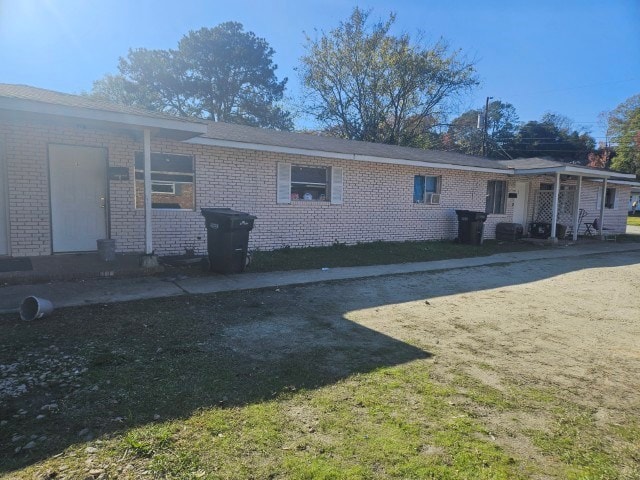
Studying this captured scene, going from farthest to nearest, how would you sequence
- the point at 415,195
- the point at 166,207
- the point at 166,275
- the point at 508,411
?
the point at 415,195, the point at 166,207, the point at 166,275, the point at 508,411

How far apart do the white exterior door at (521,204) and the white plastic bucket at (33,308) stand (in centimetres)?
1710

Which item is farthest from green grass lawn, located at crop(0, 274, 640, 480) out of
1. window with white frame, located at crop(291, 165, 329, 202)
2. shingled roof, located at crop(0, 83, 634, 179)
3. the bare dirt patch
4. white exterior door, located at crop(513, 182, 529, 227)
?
white exterior door, located at crop(513, 182, 529, 227)

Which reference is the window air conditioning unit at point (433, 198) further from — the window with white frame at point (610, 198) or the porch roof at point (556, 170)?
the window with white frame at point (610, 198)

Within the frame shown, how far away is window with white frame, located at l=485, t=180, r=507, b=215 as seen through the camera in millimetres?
16875

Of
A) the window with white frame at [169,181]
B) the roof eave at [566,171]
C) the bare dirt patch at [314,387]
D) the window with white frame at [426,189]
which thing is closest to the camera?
the bare dirt patch at [314,387]

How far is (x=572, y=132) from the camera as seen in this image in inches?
2074

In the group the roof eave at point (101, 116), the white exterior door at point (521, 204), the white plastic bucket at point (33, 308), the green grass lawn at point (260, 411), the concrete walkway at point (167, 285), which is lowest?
the green grass lawn at point (260, 411)

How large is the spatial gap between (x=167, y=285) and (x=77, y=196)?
3329mm

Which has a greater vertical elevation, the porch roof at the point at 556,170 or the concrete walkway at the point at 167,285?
the porch roof at the point at 556,170

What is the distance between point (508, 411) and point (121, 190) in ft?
27.4

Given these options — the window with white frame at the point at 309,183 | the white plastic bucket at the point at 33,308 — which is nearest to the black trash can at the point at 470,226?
the window with white frame at the point at 309,183

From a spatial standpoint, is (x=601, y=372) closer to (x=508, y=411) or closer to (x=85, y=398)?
(x=508, y=411)

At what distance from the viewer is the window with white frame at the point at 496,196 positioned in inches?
664

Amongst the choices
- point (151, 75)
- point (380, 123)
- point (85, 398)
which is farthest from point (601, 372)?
point (151, 75)
